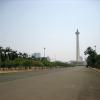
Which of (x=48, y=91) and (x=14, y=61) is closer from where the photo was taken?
(x=48, y=91)

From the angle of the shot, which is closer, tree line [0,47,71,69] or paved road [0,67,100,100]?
paved road [0,67,100,100]

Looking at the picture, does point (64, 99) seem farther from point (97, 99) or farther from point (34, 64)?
point (34, 64)

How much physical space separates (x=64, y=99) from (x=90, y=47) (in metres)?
123

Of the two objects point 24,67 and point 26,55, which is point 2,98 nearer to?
point 24,67

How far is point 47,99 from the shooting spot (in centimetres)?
1170

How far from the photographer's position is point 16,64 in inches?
3639

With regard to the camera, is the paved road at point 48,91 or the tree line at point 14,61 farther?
the tree line at point 14,61

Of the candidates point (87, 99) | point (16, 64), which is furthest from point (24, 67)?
point (87, 99)

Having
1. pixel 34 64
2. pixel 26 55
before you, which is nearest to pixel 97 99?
pixel 34 64

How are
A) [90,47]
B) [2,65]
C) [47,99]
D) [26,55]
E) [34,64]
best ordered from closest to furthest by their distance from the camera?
[47,99] → [2,65] → [34,64] → [90,47] → [26,55]

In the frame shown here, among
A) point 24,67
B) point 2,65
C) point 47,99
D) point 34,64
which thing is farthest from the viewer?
point 34,64

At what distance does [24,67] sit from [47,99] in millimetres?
87941

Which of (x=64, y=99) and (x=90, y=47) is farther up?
(x=90, y=47)

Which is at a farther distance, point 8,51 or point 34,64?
point 8,51
